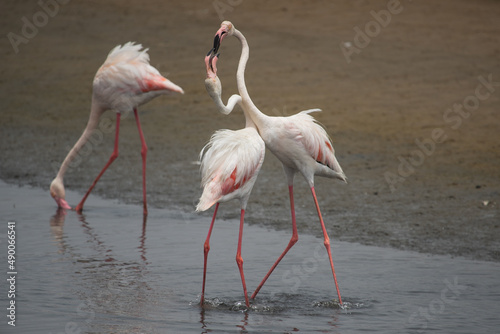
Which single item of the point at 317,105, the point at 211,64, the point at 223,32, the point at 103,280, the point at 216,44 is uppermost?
the point at 223,32

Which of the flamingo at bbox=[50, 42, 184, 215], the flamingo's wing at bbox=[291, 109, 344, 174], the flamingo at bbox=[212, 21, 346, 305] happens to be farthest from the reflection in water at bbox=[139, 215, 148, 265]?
the flamingo's wing at bbox=[291, 109, 344, 174]

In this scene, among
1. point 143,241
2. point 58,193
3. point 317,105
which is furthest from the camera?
point 317,105

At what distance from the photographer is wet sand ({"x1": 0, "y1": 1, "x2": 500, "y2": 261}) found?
25.6ft

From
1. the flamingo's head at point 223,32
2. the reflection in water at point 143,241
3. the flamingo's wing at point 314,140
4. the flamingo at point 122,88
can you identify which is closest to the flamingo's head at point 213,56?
the flamingo's head at point 223,32

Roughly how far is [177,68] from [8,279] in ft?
27.7

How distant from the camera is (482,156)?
30.6 ft

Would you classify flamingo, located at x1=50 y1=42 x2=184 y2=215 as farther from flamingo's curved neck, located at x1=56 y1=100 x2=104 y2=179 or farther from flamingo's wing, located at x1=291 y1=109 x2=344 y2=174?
flamingo's wing, located at x1=291 y1=109 x2=344 y2=174

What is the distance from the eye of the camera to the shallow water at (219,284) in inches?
189

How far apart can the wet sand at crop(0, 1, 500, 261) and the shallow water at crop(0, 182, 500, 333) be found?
58 cm

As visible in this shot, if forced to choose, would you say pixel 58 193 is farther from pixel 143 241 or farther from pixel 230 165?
pixel 230 165

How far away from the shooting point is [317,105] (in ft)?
37.7

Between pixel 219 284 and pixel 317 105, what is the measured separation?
618 centimetres

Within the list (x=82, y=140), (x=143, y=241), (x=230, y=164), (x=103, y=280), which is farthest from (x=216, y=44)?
(x=82, y=140)

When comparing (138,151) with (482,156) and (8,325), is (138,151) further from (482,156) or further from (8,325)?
(8,325)
